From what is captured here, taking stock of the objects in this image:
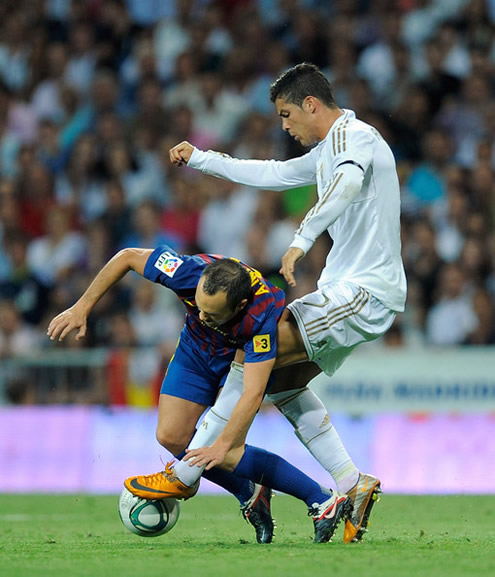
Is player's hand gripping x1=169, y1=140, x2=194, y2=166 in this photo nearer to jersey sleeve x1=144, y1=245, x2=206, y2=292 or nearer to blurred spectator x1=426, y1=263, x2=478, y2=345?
jersey sleeve x1=144, y1=245, x2=206, y2=292

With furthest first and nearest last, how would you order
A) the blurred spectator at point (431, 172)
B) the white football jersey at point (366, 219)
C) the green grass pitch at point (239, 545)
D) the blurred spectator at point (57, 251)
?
the blurred spectator at point (57, 251) → the blurred spectator at point (431, 172) → the white football jersey at point (366, 219) → the green grass pitch at point (239, 545)

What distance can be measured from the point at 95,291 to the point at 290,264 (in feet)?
3.81

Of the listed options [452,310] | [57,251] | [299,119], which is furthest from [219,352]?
[57,251]

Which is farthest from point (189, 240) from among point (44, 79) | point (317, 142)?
point (317, 142)

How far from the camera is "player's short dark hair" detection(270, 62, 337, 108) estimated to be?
6289 millimetres

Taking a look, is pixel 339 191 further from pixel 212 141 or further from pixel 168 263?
pixel 212 141

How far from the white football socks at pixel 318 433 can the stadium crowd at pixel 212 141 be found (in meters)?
4.86

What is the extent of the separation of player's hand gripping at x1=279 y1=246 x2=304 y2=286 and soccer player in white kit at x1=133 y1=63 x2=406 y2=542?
11 cm

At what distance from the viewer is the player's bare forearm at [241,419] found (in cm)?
561

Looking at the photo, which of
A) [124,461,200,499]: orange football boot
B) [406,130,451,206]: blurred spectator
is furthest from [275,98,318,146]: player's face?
[406,130,451,206]: blurred spectator

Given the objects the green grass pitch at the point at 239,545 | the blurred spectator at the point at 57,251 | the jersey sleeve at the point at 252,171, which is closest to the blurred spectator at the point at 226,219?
the blurred spectator at the point at 57,251

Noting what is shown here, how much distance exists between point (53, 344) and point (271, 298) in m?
6.86

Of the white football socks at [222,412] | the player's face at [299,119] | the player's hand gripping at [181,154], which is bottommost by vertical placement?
the white football socks at [222,412]

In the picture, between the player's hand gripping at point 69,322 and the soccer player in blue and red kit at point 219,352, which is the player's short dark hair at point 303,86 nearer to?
the soccer player in blue and red kit at point 219,352
